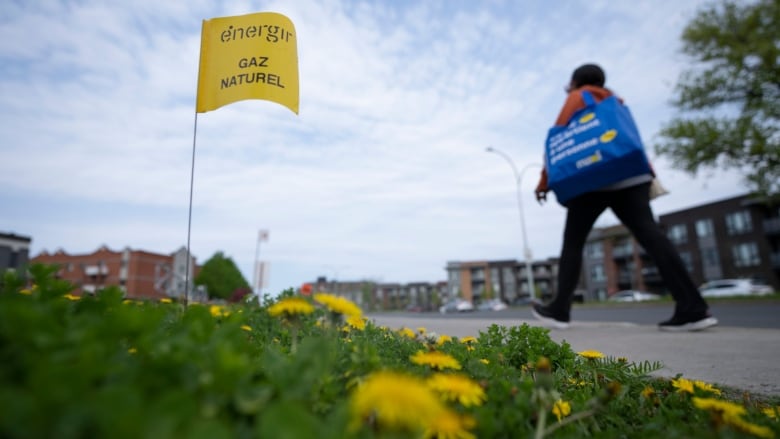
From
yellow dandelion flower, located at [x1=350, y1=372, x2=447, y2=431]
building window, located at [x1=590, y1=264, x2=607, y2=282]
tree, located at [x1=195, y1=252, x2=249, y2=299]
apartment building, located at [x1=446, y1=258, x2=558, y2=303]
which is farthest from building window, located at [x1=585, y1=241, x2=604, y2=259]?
yellow dandelion flower, located at [x1=350, y1=372, x2=447, y2=431]

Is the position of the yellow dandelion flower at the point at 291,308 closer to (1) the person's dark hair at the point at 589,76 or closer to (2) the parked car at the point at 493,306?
(1) the person's dark hair at the point at 589,76

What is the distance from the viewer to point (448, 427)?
32.8 inches

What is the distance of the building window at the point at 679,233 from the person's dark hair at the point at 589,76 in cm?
5105

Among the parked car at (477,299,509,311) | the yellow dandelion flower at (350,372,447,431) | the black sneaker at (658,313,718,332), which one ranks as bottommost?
the parked car at (477,299,509,311)

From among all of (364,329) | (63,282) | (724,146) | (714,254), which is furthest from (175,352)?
(714,254)

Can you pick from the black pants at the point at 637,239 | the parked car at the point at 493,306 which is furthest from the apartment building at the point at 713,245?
the black pants at the point at 637,239

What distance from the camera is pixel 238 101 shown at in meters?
2.57

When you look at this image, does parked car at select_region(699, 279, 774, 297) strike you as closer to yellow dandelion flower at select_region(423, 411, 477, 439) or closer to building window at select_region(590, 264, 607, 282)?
building window at select_region(590, 264, 607, 282)

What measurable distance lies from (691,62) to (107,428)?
22692 mm

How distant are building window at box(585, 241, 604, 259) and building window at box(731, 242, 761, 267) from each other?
17760 millimetres

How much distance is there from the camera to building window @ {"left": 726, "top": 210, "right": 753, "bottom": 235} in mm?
41438

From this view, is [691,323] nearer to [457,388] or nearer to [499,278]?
[457,388]

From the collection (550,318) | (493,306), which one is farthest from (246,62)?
(493,306)

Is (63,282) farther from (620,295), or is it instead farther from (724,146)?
(620,295)
